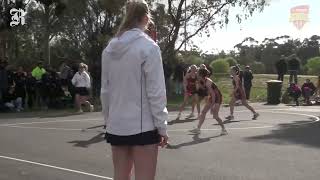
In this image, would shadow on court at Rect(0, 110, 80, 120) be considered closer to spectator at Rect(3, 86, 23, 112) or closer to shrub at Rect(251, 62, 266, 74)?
spectator at Rect(3, 86, 23, 112)

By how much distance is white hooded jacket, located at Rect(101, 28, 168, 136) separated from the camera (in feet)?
14.4

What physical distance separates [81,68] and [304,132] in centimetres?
874

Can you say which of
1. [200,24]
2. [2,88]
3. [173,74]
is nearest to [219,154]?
[2,88]

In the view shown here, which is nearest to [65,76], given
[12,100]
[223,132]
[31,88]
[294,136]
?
[31,88]

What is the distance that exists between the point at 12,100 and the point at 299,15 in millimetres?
29160

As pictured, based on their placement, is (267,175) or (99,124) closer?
(267,175)

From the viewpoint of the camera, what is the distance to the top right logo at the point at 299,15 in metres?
44.5

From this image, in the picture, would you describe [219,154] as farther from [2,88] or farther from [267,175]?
[2,88]

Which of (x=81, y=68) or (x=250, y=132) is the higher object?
(x=81, y=68)

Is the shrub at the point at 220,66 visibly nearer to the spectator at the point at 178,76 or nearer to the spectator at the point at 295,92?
the spectator at the point at 178,76

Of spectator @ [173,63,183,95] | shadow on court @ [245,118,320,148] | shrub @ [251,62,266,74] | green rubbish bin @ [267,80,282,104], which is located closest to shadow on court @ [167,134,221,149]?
shadow on court @ [245,118,320,148]

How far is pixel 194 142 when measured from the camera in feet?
40.8

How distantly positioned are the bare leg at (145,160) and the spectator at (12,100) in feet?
57.8

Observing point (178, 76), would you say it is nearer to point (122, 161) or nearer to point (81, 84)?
point (81, 84)
